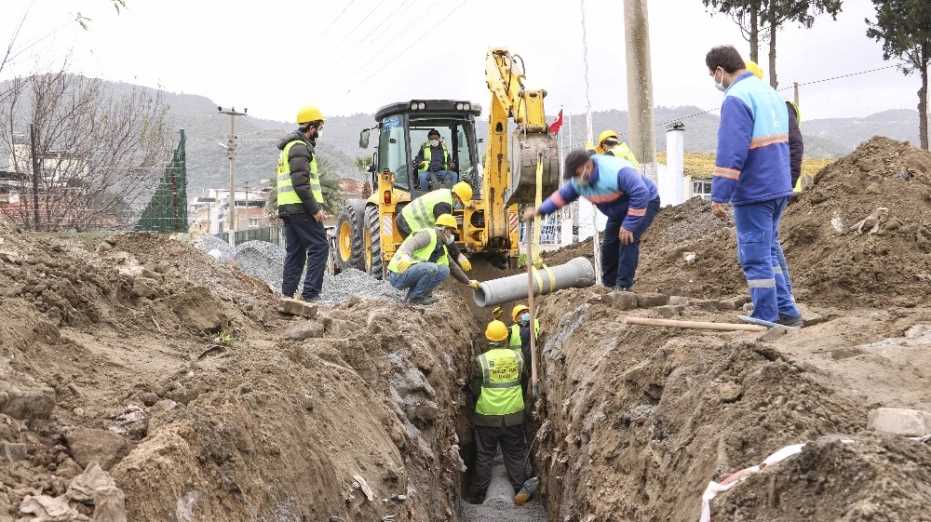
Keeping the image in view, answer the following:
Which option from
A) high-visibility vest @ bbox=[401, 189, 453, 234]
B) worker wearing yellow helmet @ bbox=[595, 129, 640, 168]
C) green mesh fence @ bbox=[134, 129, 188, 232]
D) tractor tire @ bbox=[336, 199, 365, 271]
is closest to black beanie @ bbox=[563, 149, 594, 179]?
worker wearing yellow helmet @ bbox=[595, 129, 640, 168]

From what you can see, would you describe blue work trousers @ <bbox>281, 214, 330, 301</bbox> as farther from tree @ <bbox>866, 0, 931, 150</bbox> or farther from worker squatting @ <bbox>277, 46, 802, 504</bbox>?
tree @ <bbox>866, 0, 931, 150</bbox>

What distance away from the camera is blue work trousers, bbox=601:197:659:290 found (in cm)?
875

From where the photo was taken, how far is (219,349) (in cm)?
568

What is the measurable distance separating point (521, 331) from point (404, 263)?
2.20 m

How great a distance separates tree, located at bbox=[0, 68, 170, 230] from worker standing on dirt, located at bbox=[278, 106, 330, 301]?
2.82 metres

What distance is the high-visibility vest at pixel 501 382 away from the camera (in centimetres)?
1030

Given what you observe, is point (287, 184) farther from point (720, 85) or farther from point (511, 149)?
point (720, 85)

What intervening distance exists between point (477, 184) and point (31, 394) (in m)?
10.9

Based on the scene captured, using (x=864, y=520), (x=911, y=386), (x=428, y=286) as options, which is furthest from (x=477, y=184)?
(x=864, y=520)

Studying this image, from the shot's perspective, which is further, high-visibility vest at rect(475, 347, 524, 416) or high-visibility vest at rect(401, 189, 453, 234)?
high-visibility vest at rect(401, 189, 453, 234)

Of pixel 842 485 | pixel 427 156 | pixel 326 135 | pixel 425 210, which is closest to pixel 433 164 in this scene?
pixel 427 156

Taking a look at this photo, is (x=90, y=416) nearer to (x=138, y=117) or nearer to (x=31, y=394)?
(x=31, y=394)

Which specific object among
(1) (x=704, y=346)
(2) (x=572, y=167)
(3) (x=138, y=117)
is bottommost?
(1) (x=704, y=346)

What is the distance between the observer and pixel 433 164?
46.2 ft
